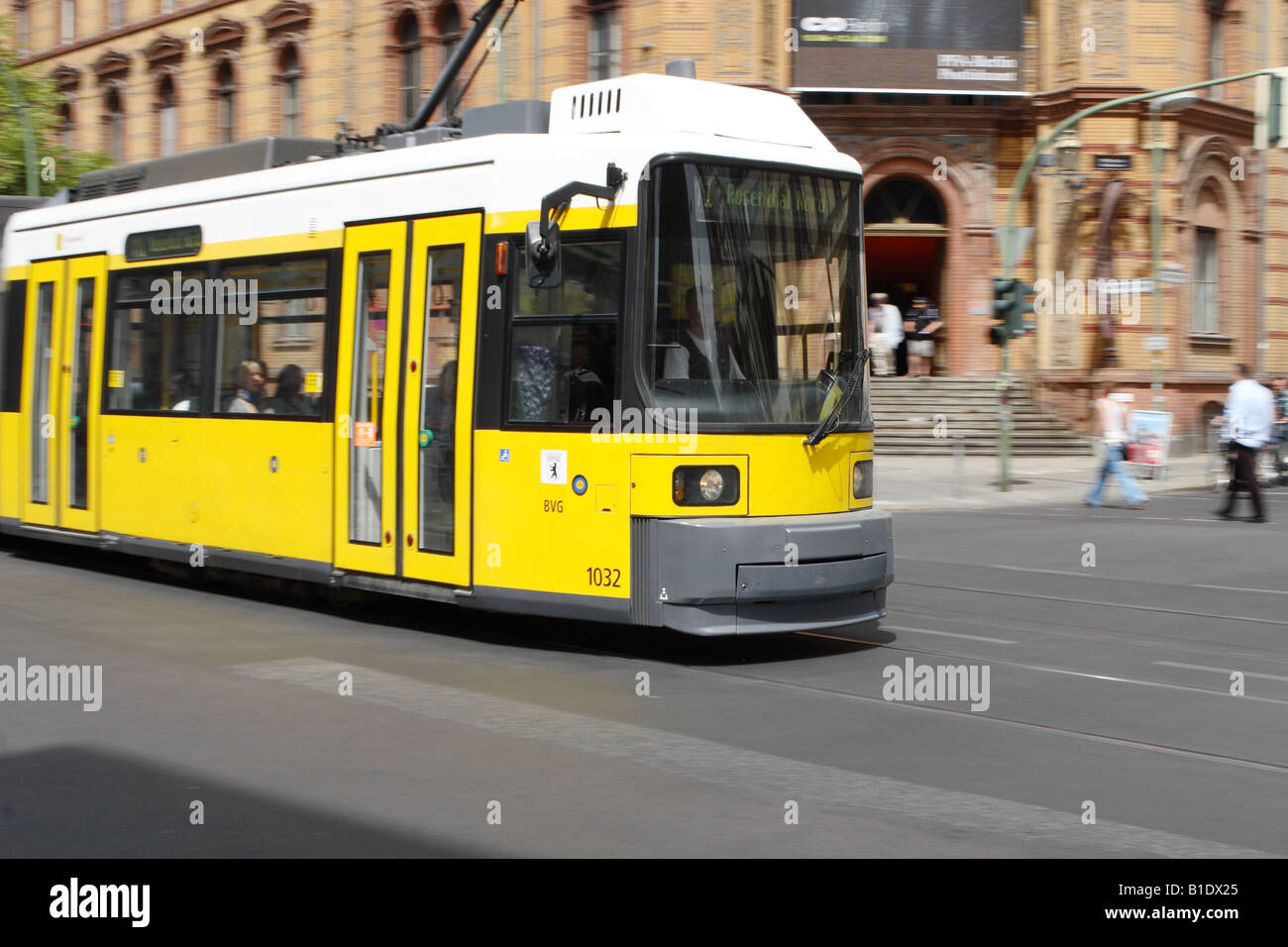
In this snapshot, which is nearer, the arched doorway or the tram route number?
the tram route number

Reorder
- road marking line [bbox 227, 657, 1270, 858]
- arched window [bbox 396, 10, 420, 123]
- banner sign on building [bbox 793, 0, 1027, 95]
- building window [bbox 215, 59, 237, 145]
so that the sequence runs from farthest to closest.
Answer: building window [bbox 215, 59, 237, 145]
arched window [bbox 396, 10, 420, 123]
banner sign on building [bbox 793, 0, 1027, 95]
road marking line [bbox 227, 657, 1270, 858]

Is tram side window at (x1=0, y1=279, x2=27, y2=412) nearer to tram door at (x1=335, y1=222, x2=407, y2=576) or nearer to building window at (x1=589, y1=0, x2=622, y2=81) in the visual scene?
tram door at (x1=335, y1=222, x2=407, y2=576)

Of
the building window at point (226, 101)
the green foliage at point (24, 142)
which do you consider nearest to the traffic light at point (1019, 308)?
the green foliage at point (24, 142)

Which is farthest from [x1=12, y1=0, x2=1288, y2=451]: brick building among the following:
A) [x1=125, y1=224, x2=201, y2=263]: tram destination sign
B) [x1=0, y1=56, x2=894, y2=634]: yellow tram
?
[x1=0, y1=56, x2=894, y2=634]: yellow tram

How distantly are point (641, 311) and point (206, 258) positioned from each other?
4.51m

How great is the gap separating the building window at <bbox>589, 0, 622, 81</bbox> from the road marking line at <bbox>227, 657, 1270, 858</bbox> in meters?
24.7

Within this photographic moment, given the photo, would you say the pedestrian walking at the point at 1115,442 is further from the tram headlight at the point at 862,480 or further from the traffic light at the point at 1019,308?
the tram headlight at the point at 862,480

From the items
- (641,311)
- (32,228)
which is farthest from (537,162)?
(32,228)

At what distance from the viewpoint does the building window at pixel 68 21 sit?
47.1 m

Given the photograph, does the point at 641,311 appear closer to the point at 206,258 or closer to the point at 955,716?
the point at 955,716

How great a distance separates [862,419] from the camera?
932 cm

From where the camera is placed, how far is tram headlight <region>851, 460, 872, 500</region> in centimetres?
930

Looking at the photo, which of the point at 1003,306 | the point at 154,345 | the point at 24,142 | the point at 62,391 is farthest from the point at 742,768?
the point at 24,142
